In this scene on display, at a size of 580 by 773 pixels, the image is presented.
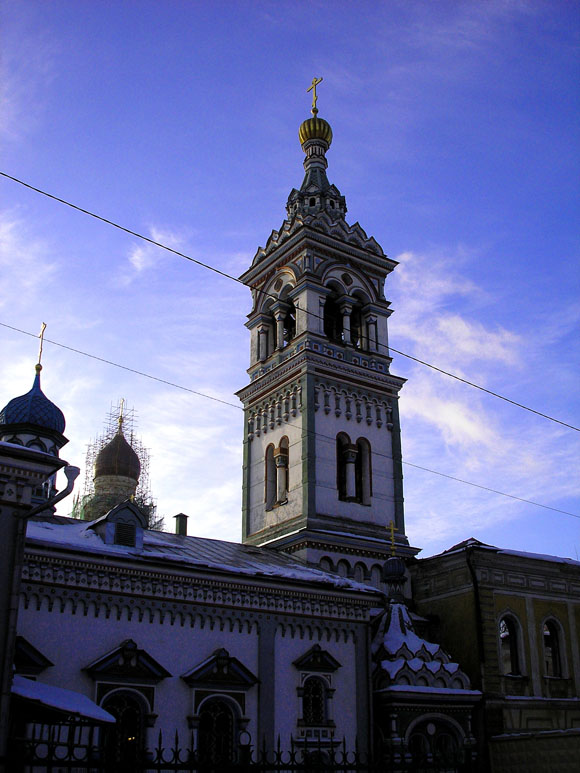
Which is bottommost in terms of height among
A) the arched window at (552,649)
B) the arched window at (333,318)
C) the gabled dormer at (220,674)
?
the gabled dormer at (220,674)

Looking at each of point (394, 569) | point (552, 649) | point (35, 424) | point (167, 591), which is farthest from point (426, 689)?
point (35, 424)

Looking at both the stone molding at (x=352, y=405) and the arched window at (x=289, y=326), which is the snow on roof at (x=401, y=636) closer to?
the stone molding at (x=352, y=405)

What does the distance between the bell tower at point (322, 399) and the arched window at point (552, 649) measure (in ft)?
14.2

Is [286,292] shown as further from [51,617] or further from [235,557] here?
[51,617]

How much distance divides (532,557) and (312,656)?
7.59 meters

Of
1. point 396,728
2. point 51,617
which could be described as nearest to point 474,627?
point 396,728

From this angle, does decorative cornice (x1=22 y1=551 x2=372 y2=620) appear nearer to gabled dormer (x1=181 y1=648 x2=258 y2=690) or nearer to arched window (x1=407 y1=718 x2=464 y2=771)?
gabled dormer (x1=181 y1=648 x2=258 y2=690)

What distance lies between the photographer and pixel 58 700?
1255 cm

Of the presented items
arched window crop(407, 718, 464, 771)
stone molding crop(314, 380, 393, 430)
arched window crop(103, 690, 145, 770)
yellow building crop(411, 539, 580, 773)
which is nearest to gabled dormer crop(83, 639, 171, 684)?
arched window crop(103, 690, 145, 770)

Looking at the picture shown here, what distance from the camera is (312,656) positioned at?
62.3ft

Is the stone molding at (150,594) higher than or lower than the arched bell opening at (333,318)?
lower

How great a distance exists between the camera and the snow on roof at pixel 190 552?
1694 cm

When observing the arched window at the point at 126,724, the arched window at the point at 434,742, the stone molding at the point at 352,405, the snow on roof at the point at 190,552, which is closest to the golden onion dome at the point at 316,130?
the stone molding at the point at 352,405

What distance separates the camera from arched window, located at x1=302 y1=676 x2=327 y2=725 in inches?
738
